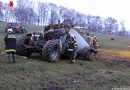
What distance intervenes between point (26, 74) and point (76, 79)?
191 centimetres

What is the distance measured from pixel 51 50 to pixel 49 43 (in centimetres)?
40

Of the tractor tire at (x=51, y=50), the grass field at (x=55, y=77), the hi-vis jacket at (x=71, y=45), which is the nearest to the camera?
the grass field at (x=55, y=77)

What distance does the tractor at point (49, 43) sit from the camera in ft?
54.3

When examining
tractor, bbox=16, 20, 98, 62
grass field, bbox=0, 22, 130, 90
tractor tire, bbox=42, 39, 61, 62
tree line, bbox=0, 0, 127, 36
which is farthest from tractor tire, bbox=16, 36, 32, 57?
tree line, bbox=0, 0, 127, 36

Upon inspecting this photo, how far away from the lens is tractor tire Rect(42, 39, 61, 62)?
53.7ft

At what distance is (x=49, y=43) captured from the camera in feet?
54.4

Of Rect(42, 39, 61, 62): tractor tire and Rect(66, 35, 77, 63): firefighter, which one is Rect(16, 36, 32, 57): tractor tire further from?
Rect(66, 35, 77, 63): firefighter

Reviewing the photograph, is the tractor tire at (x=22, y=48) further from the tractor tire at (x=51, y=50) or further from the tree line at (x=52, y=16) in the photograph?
the tree line at (x=52, y=16)

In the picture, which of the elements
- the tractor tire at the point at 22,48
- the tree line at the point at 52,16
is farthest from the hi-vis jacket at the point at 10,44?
the tree line at the point at 52,16

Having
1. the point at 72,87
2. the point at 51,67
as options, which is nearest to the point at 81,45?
the point at 51,67

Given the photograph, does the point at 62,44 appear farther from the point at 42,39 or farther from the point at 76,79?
the point at 76,79

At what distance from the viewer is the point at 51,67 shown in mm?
15070

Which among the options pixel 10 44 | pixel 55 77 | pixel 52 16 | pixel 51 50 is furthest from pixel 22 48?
pixel 52 16

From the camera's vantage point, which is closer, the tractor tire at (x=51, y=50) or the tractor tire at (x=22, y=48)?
the tractor tire at (x=51, y=50)
